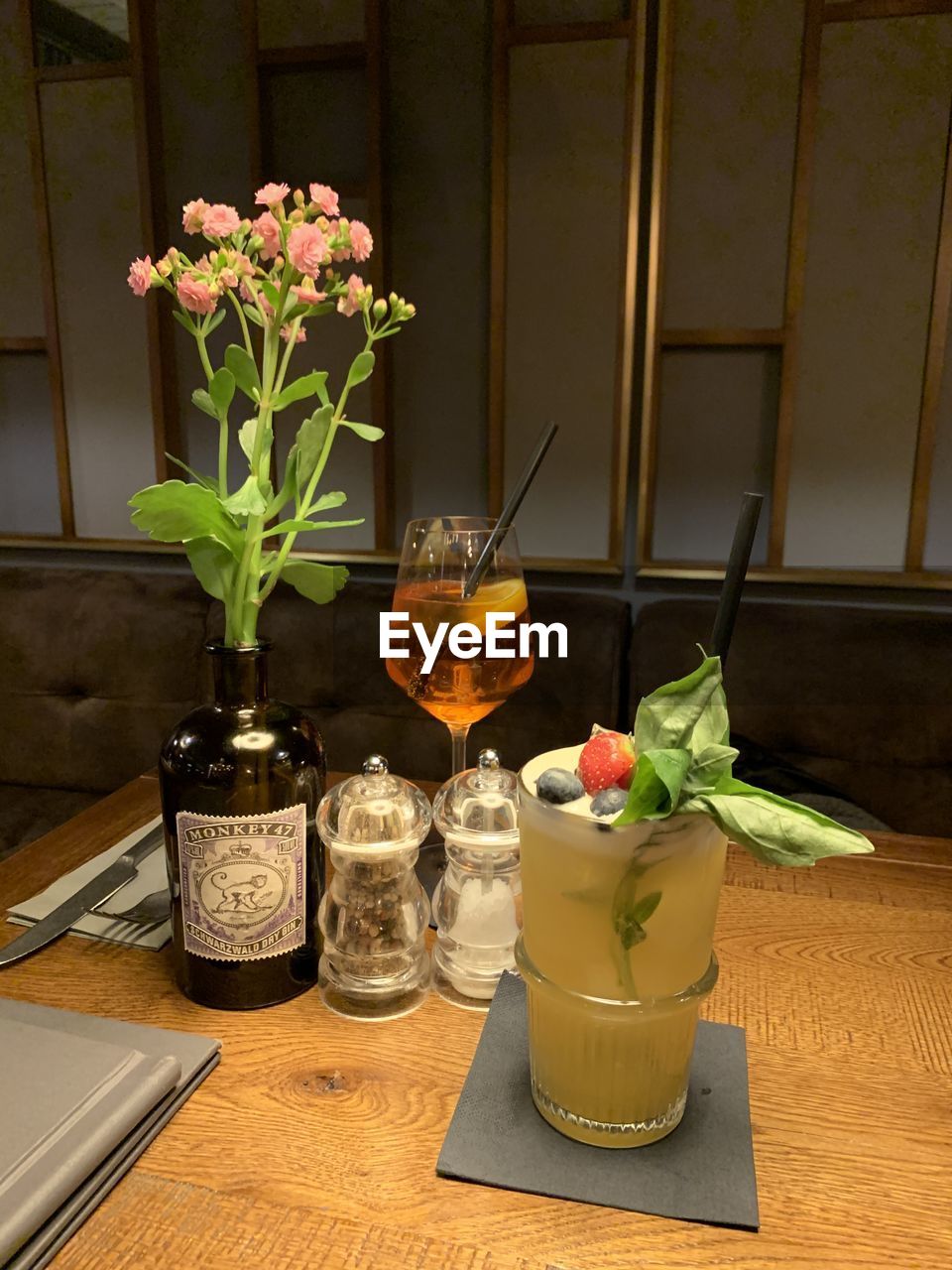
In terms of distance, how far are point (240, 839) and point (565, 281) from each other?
5.69 feet

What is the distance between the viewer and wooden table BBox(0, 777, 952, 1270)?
50cm

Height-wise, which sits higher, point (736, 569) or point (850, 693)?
point (736, 569)


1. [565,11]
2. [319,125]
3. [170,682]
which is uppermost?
[565,11]

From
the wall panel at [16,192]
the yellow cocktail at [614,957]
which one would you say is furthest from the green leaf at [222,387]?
the wall panel at [16,192]

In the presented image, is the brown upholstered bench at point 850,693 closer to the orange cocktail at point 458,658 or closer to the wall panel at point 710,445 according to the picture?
the wall panel at point 710,445

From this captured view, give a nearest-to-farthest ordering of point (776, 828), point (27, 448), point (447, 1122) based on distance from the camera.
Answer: point (776, 828), point (447, 1122), point (27, 448)

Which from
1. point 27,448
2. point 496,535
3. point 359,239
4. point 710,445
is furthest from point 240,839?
point 27,448

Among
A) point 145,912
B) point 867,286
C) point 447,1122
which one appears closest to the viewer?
point 447,1122

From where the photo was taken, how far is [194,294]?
70cm

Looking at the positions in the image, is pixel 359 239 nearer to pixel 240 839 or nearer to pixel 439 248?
pixel 240 839

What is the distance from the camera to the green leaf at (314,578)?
0.78 metres

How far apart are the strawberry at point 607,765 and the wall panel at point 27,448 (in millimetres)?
2369

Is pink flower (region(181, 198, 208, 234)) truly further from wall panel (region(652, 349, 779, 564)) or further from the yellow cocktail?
wall panel (region(652, 349, 779, 564))

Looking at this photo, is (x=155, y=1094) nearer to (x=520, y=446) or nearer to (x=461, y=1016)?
(x=461, y=1016)
